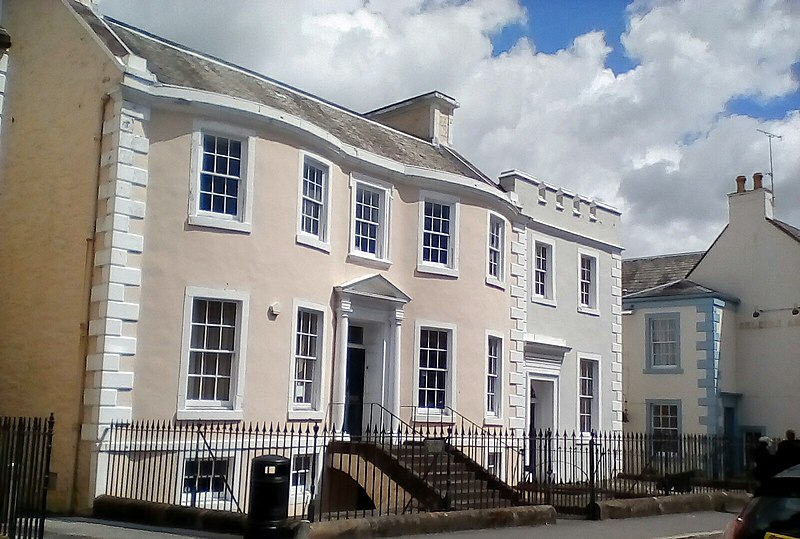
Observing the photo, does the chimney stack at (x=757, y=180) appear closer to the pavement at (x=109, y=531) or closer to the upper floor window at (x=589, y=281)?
the upper floor window at (x=589, y=281)

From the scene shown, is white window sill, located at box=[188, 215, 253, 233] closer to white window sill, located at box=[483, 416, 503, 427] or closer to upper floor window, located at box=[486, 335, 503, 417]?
upper floor window, located at box=[486, 335, 503, 417]

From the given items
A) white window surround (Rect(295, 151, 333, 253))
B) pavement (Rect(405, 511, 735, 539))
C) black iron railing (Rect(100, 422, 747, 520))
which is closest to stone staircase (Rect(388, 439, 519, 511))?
black iron railing (Rect(100, 422, 747, 520))

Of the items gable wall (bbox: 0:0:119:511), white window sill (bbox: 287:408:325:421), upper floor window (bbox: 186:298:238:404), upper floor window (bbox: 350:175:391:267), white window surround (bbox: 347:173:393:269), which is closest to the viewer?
gable wall (bbox: 0:0:119:511)

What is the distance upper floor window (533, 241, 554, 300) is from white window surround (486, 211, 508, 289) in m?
2.37

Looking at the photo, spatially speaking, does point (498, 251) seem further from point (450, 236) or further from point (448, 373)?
point (448, 373)

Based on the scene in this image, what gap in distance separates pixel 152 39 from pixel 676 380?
20602mm

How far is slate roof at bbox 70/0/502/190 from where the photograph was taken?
57.2 feet

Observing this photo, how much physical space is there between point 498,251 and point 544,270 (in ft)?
9.69

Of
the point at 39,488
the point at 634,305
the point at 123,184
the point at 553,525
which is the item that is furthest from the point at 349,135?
the point at 634,305

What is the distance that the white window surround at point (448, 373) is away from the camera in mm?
19781

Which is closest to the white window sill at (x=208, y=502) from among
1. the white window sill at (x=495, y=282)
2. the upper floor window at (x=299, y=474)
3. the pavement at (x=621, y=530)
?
the upper floor window at (x=299, y=474)

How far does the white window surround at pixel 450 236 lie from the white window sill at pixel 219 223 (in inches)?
202

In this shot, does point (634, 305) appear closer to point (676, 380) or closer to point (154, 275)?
point (676, 380)

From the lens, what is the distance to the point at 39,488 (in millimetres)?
9953
